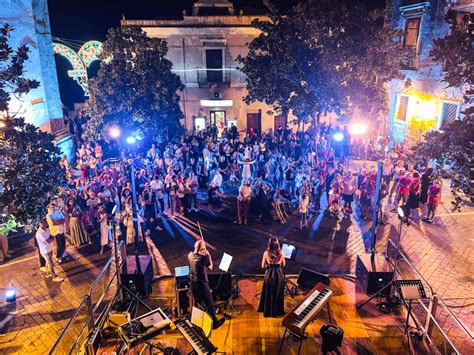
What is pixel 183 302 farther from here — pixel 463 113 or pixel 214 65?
pixel 214 65

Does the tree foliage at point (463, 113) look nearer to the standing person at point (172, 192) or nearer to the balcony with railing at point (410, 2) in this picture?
the standing person at point (172, 192)

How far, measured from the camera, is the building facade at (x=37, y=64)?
12.4 m

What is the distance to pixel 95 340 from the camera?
614 centimetres

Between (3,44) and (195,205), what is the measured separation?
7.74 meters

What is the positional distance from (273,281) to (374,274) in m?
2.37

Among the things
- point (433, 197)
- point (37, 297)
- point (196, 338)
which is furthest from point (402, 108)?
point (37, 297)

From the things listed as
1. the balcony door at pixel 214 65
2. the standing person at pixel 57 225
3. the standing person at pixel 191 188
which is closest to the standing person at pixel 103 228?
the standing person at pixel 57 225

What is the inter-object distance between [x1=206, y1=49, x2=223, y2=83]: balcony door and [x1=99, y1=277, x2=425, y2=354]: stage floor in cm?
1927

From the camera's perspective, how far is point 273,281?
268 inches

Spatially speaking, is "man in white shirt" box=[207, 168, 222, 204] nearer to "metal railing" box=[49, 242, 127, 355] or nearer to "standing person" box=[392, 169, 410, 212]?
"metal railing" box=[49, 242, 127, 355]

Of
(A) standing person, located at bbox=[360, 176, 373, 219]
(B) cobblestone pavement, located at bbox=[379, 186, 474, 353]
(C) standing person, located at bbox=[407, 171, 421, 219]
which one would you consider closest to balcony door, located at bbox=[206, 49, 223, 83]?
(A) standing person, located at bbox=[360, 176, 373, 219]

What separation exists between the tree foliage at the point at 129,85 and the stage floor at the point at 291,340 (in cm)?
1141

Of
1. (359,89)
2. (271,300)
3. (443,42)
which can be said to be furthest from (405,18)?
(271,300)

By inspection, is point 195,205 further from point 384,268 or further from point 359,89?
point 359,89
